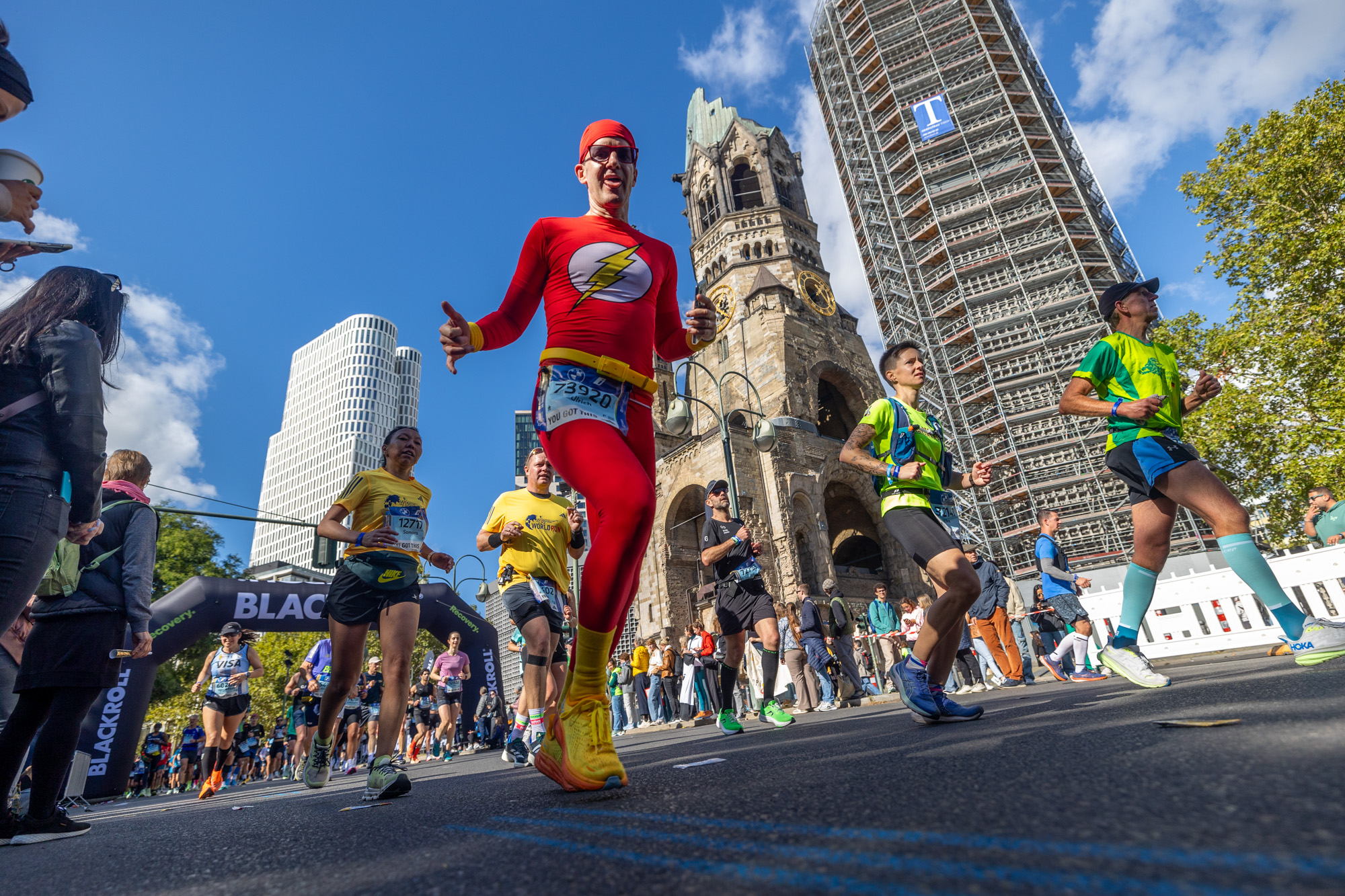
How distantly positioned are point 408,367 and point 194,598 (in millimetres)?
101952

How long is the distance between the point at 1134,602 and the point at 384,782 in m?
3.95

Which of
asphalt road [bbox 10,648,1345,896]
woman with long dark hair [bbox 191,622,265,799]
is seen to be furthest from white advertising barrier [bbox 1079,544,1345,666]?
woman with long dark hair [bbox 191,622,265,799]

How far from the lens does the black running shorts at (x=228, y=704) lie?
7617 millimetres

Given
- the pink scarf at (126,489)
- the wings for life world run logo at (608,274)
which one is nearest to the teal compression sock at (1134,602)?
the wings for life world run logo at (608,274)

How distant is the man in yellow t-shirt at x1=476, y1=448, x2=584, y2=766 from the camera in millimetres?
4797

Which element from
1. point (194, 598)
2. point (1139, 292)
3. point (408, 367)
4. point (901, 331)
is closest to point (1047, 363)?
point (901, 331)

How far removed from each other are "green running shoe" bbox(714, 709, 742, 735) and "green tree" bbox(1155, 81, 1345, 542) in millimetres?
14328

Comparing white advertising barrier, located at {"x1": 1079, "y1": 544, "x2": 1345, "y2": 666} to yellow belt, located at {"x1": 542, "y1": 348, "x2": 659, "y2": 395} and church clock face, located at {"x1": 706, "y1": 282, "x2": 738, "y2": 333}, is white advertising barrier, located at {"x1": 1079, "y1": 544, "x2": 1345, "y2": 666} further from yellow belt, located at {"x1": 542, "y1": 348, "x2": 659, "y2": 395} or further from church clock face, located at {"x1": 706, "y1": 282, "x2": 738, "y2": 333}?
church clock face, located at {"x1": 706, "y1": 282, "x2": 738, "y2": 333}

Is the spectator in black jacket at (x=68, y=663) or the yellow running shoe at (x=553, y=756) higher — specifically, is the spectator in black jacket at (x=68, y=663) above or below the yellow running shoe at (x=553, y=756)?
above

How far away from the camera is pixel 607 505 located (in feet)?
6.84

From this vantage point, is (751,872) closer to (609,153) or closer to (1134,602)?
(609,153)

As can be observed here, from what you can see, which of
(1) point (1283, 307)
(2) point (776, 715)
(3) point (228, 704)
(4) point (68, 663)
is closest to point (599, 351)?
(4) point (68, 663)

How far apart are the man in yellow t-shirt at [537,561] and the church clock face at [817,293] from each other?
82.9 feet

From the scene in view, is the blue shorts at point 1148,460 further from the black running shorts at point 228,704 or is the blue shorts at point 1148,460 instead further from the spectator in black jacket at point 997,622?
the black running shorts at point 228,704
